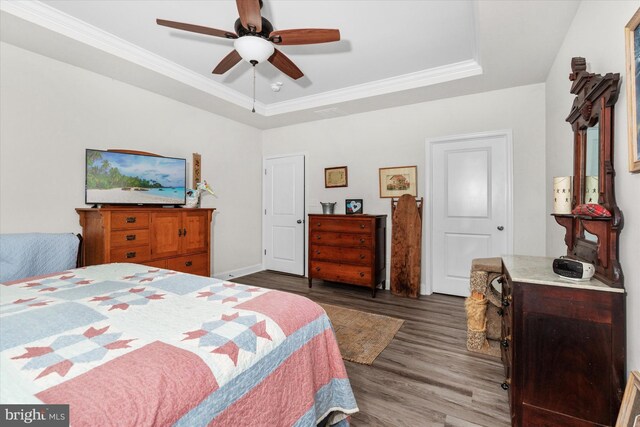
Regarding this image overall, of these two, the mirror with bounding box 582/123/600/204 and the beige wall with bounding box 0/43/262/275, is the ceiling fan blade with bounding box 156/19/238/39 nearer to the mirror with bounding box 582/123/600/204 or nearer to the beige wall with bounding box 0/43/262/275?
the beige wall with bounding box 0/43/262/275

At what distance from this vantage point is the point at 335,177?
4.59 m

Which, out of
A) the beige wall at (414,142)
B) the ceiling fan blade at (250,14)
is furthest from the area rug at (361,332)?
the ceiling fan blade at (250,14)

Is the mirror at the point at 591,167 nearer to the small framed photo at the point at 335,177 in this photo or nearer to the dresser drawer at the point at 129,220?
the small framed photo at the point at 335,177

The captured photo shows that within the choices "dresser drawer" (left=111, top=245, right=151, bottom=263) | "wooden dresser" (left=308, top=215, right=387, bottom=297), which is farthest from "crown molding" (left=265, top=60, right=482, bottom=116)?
"dresser drawer" (left=111, top=245, right=151, bottom=263)

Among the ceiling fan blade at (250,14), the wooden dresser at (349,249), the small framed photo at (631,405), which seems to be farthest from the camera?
the wooden dresser at (349,249)

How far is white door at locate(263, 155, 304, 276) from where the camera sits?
494 cm

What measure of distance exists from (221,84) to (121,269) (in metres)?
2.68

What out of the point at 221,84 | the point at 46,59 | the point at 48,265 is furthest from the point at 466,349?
the point at 46,59

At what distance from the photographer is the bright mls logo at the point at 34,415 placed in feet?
1.95

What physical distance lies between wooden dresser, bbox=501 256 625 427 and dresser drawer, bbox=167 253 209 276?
319 centimetres

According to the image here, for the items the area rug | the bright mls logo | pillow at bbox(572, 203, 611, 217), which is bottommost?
the area rug

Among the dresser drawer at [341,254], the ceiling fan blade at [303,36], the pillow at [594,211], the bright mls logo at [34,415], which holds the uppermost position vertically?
the ceiling fan blade at [303,36]

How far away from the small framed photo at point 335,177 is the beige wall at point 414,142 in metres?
0.08

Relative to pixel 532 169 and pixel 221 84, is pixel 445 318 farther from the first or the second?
pixel 221 84
